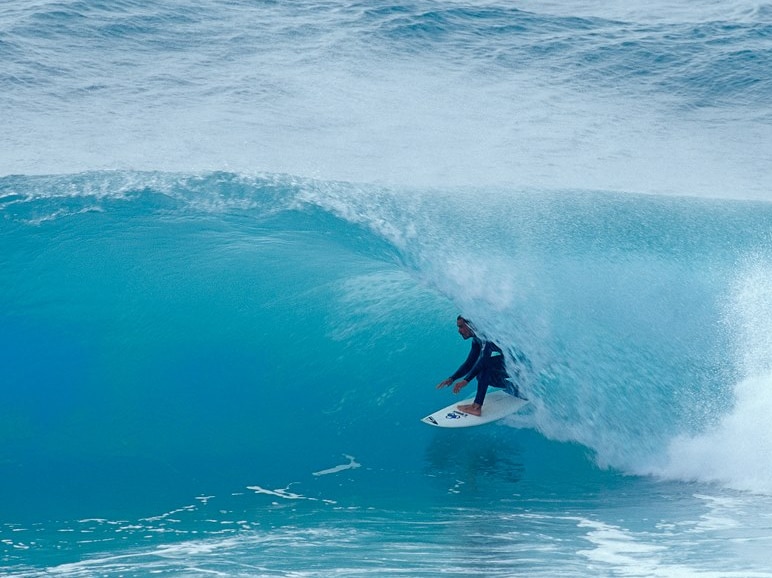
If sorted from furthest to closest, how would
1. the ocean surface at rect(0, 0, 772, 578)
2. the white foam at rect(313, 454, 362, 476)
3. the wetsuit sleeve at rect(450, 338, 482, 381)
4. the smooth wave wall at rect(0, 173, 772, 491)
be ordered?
the wetsuit sleeve at rect(450, 338, 482, 381), the smooth wave wall at rect(0, 173, 772, 491), the white foam at rect(313, 454, 362, 476), the ocean surface at rect(0, 0, 772, 578)

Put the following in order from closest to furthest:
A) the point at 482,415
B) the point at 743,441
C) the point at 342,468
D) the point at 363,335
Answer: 1. the point at 342,468
2. the point at 743,441
3. the point at 482,415
4. the point at 363,335

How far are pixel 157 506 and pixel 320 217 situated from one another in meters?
4.54

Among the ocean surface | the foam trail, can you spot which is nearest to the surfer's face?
the ocean surface

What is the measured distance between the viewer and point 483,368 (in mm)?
7898

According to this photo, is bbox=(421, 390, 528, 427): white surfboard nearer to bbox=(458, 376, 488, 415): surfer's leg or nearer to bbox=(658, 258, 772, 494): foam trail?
bbox=(458, 376, 488, 415): surfer's leg

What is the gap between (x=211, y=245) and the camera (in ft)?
32.2

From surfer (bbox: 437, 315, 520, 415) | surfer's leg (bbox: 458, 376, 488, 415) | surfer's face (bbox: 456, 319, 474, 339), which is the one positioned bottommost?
surfer's leg (bbox: 458, 376, 488, 415)

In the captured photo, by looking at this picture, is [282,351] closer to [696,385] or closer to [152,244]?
[152,244]

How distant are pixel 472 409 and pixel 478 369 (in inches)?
13.6

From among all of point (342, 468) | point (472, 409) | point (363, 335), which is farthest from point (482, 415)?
point (363, 335)

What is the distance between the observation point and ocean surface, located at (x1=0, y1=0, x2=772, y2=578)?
627 cm

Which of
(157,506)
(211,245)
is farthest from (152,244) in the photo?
(157,506)

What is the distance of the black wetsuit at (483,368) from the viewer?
7.89 meters

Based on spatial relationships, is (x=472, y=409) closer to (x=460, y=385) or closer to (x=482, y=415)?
(x=482, y=415)
